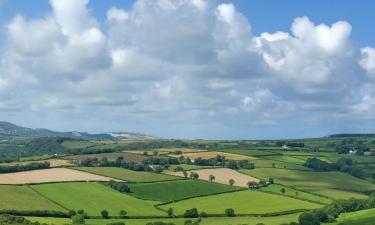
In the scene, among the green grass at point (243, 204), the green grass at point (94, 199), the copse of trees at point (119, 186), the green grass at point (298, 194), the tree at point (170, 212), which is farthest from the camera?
the green grass at point (298, 194)

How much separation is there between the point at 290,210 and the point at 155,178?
4821 centimetres

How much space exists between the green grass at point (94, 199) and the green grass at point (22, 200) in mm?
2716

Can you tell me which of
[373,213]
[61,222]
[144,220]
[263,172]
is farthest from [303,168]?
[61,222]

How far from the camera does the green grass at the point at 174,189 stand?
13900cm

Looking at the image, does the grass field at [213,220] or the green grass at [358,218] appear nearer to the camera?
the green grass at [358,218]

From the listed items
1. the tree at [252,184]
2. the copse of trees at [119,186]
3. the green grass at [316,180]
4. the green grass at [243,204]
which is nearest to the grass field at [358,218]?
the green grass at [243,204]

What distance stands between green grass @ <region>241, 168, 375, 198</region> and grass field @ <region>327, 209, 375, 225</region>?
34426 mm

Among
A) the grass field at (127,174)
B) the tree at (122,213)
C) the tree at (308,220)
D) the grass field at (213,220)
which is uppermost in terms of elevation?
the grass field at (127,174)

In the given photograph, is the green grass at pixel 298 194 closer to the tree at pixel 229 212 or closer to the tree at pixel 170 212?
the tree at pixel 229 212

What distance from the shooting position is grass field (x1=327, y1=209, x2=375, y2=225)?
103 metres

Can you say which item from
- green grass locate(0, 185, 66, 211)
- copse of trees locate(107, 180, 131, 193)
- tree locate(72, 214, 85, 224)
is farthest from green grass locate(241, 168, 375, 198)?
green grass locate(0, 185, 66, 211)

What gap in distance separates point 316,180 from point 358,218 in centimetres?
6783

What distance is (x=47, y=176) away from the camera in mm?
153125

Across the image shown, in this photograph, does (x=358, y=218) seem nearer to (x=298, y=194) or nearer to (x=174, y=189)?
(x=298, y=194)
